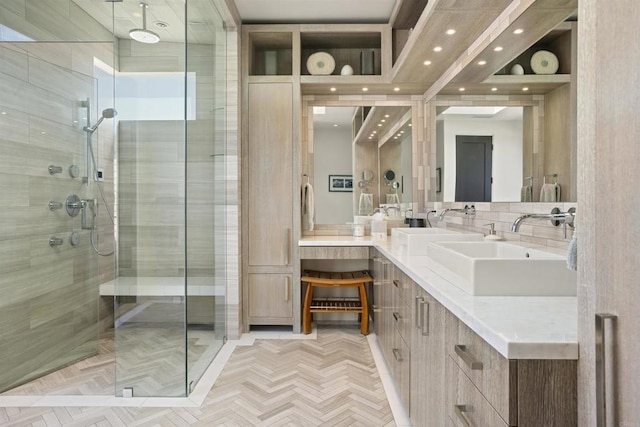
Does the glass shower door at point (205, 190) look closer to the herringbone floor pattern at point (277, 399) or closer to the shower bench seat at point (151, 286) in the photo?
the shower bench seat at point (151, 286)

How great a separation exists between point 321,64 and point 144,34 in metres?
1.56

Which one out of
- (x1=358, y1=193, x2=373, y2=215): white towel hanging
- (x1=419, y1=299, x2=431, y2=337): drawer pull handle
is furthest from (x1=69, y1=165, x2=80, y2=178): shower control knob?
(x1=419, y1=299, x2=431, y2=337): drawer pull handle

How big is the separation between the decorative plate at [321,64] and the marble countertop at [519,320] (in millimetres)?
2437

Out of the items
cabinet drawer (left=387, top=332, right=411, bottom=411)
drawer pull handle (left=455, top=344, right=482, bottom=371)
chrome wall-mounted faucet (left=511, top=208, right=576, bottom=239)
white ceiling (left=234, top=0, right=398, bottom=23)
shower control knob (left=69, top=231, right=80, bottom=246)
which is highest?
white ceiling (left=234, top=0, right=398, bottom=23)

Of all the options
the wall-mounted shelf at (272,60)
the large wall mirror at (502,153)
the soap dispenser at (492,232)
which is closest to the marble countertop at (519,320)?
the large wall mirror at (502,153)

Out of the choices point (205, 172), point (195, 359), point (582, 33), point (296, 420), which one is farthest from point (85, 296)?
point (582, 33)

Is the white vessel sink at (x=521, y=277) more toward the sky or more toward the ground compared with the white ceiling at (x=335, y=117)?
more toward the ground

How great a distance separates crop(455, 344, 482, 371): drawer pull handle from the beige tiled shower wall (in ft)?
8.19

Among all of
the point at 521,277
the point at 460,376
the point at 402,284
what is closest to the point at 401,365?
the point at 402,284

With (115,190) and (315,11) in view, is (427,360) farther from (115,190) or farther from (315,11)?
(315,11)

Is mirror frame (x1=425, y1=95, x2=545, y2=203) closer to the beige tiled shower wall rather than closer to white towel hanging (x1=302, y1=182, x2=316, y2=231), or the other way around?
white towel hanging (x1=302, y1=182, x2=316, y2=231)

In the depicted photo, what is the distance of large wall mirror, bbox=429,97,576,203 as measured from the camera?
5.66 feet

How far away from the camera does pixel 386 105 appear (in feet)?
11.6

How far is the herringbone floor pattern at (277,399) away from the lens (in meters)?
1.99
